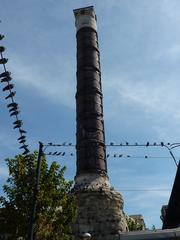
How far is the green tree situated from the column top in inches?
785

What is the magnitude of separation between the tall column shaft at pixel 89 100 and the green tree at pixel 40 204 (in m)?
10.4

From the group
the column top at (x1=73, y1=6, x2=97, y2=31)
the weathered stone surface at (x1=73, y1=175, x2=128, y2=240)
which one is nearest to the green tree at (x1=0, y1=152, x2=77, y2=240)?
the weathered stone surface at (x1=73, y1=175, x2=128, y2=240)

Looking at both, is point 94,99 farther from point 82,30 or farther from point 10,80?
point 10,80

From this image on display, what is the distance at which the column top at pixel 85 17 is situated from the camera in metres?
36.3

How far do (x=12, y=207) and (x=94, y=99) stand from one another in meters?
16.0

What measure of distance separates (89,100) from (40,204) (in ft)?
51.4

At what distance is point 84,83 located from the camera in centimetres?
3294

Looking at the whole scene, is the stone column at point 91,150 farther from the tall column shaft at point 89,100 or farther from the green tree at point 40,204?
the green tree at point 40,204

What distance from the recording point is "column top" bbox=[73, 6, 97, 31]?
119 feet

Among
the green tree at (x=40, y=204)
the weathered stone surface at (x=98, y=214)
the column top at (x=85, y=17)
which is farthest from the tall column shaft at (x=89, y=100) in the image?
the green tree at (x=40, y=204)

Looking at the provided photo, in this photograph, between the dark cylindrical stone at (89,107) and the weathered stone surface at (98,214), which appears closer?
the weathered stone surface at (98,214)

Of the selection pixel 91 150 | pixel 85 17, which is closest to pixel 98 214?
pixel 91 150

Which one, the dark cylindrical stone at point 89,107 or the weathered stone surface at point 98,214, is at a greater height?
the dark cylindrical stone at point 89,107

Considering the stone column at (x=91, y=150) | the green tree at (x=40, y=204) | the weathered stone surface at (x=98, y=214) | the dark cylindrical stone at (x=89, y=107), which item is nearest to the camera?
the green tree at (x=40, y=204)
